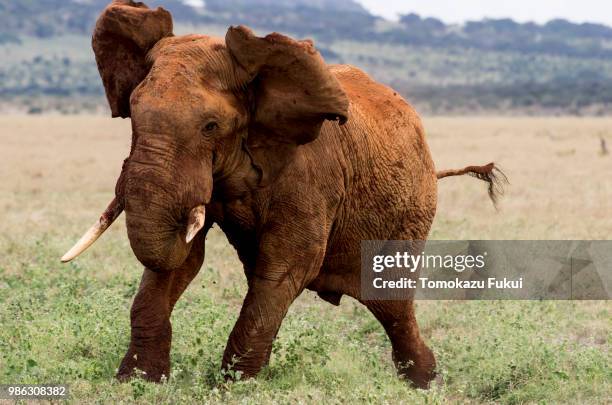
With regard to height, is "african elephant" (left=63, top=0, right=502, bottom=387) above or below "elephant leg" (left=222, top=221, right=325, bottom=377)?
above

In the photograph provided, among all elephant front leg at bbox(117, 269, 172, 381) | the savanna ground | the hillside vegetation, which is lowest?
the hillside vegetation

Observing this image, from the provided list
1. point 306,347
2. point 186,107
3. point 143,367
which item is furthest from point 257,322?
point 186,107

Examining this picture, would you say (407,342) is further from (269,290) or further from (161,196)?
(161,196)

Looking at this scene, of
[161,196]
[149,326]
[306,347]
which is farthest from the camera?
[306,347]

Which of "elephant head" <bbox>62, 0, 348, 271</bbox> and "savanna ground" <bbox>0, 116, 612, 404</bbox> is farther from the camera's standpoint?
"savanna ground" <bbox>0, 116, 612, 404</bbox>

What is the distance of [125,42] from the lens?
621 centimetres

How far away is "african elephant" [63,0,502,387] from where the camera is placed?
5398 millimetres

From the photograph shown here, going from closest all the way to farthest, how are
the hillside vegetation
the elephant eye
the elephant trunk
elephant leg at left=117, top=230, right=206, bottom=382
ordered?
the elephant trunk < the elephant eye < elephant leg at left=117, top=230, right=206, bottom=382 < the hillside vegetation

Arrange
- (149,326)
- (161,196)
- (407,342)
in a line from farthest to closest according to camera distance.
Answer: (407,342)
(149,326)
(161,196)

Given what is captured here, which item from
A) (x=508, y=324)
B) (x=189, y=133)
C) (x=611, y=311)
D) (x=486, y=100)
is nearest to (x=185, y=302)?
(x=508, y=324)

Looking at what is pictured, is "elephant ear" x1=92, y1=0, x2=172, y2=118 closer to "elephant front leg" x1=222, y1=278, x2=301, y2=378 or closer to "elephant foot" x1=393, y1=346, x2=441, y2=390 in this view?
"elephant front leg" x1=222, y1=278, x2=301, y2=378

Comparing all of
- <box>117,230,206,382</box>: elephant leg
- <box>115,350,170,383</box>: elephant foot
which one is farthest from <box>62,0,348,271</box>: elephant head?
<box>115,350,170,383</box>: elephant foot

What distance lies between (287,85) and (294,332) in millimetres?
2380

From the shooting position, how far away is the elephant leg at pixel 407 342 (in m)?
7.59
